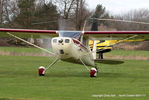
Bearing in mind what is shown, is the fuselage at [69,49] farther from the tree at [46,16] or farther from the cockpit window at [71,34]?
the tree at [46,16]

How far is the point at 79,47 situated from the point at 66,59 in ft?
2.37

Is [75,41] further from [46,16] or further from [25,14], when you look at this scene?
[46,16]

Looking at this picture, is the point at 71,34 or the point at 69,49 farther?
the point at 71,34

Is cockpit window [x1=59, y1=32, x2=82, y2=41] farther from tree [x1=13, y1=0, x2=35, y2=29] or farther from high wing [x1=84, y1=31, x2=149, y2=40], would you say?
tree [x1=13, y1=0, x2=35, y2=29]

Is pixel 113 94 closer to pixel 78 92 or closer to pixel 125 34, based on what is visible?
pixel 78 92

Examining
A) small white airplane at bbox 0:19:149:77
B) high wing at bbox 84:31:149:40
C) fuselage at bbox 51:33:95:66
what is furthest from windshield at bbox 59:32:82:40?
high wing at bbox 84:31:149:40

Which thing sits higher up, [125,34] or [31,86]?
[125,34]

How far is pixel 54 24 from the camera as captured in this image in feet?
193

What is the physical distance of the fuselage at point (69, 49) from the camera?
14.0m

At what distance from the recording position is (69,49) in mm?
14250

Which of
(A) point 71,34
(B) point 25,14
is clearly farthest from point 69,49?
(B) point 25,14

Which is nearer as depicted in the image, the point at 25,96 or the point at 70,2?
the point at 25,96

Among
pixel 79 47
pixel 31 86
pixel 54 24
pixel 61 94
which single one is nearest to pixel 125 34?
pixel 79 47

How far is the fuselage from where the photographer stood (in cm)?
1400
